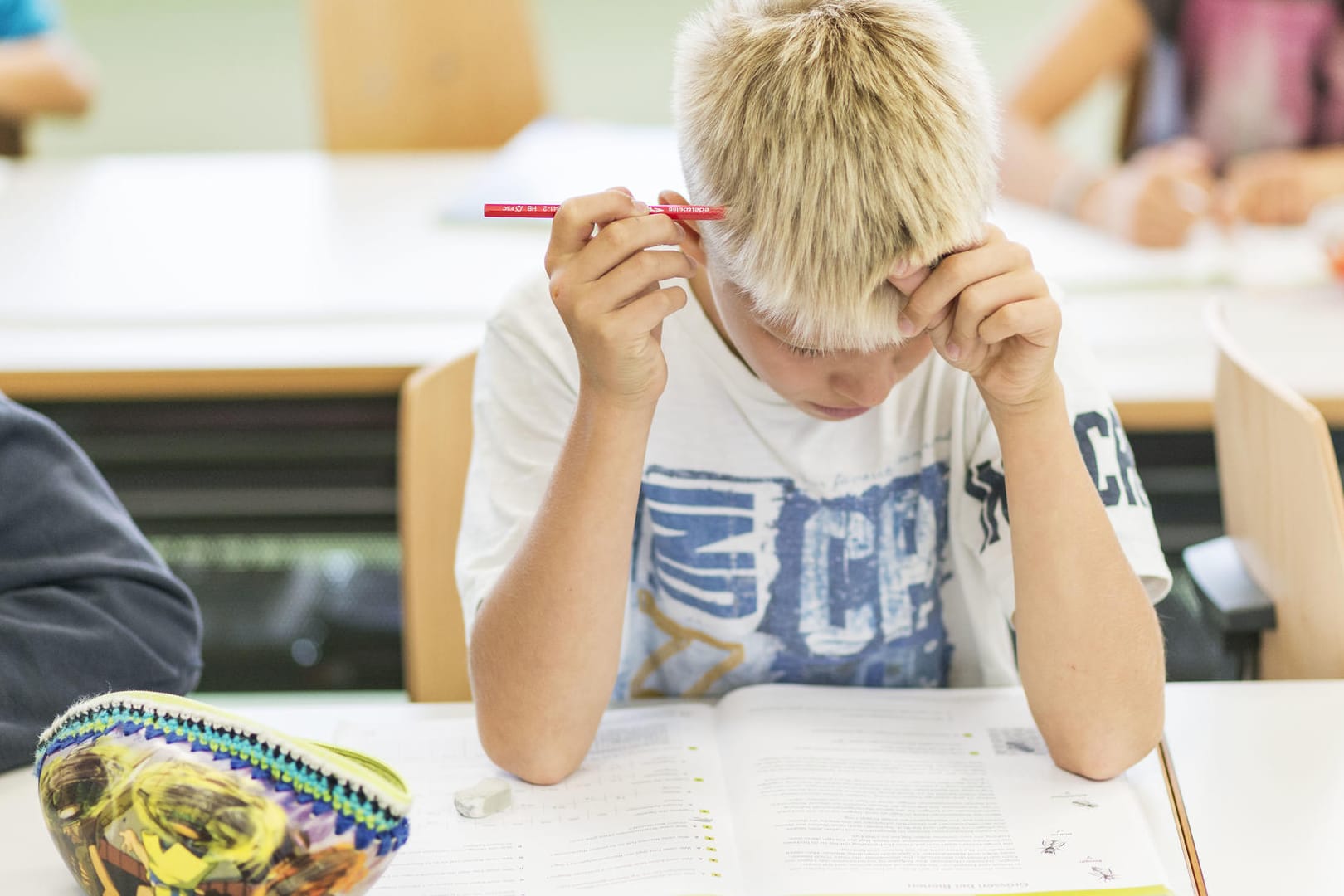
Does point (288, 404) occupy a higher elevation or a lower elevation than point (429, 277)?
lower

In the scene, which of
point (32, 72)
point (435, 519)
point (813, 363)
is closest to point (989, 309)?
point (813, 363)

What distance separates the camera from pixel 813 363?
0.81 meters

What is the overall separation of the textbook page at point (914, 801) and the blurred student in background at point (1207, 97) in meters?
1.16

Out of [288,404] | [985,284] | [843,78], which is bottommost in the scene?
[288,404]

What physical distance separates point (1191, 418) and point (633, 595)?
703mm

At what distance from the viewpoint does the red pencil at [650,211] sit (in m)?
0.74

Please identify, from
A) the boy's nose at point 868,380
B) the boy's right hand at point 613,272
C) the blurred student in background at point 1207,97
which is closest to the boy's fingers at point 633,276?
the boy's right hand at point 613,272

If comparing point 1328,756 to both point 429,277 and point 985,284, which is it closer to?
point 985,284

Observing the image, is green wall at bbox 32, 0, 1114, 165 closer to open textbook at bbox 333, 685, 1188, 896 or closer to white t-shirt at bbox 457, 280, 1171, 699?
white t-shirt at bbox 457, 280, 1171, 699

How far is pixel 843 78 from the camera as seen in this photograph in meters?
0.72

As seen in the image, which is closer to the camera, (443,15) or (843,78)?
(843,78)

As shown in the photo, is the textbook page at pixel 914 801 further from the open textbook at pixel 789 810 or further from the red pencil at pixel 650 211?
the red pencil at pixel 650 211

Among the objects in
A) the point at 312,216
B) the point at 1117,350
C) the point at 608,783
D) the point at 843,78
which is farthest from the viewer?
the point at 312,216

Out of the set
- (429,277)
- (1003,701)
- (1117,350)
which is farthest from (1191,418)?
(429,277)
